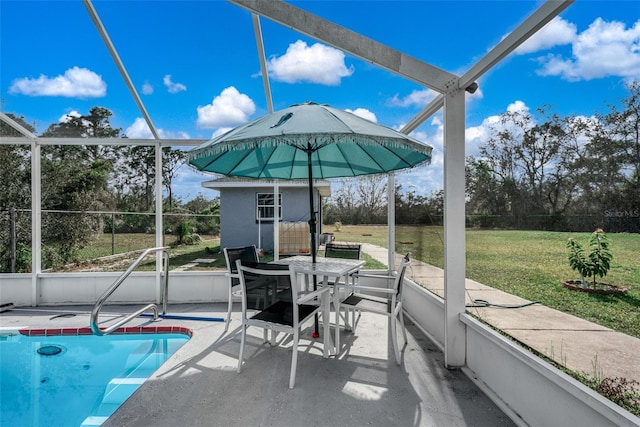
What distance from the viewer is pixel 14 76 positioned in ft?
14.6

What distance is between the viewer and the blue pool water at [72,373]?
8.69 feet

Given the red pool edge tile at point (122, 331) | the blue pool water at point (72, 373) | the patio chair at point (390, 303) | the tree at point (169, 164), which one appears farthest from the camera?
the tree at point (169, 164)

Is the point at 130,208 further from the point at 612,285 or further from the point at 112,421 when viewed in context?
the point at 612,285

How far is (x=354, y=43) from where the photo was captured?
3.13 metres

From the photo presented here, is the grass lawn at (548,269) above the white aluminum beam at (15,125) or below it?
below

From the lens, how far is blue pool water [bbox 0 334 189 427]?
265 centimetres

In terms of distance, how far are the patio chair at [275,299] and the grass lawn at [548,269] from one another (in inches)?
62.0

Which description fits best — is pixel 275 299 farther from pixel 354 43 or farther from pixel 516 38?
pixel 516 38

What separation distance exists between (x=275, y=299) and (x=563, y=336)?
2.32 m

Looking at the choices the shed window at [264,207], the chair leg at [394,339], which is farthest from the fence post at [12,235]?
the chair leg at [394,339]

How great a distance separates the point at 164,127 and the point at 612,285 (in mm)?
5741

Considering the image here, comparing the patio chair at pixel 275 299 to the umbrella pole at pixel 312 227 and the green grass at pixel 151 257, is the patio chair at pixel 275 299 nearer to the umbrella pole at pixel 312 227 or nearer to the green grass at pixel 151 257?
the umbrella pole at pixel 312 227

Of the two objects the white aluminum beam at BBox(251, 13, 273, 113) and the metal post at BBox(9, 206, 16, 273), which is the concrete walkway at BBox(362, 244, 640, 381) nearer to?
the white aluminum beam at BBox(251, 13, 273, 113)

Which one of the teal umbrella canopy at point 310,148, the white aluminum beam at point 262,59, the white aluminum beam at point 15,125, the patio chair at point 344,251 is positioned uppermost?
the white aluminum beam at point 262,59
